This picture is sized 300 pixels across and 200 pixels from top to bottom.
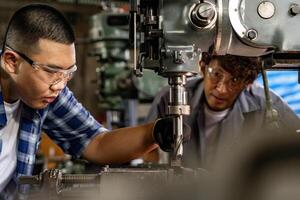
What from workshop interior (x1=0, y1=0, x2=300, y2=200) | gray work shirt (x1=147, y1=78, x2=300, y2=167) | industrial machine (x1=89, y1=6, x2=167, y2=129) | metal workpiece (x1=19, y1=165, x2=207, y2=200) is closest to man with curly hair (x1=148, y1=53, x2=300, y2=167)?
gray work shirt (x1=147, y1=78, x2=300, y2=167)

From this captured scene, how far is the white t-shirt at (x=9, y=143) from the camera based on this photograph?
1.38m

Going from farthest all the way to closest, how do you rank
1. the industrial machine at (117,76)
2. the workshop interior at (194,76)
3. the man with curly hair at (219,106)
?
the industrial machine at (117,76) → the man with curly hair at (219,106) → the workshop interior at (194,76)

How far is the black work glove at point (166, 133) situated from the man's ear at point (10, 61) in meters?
0.43

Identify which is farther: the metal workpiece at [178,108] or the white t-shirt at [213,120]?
the white t-shirt at [213,120]

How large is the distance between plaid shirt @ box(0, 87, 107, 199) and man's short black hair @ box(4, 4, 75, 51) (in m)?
0.21

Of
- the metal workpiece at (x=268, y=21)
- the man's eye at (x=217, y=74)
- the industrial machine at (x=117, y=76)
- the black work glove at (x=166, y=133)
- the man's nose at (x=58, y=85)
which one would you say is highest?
the metal workpiece at (x=268, y=21)

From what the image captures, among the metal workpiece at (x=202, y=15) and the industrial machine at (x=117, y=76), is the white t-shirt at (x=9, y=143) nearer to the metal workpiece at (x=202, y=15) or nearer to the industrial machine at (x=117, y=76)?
the metal workpiece at (x=202, y=15)

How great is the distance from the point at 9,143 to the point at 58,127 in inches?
6.5

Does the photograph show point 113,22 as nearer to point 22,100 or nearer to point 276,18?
point 22,100

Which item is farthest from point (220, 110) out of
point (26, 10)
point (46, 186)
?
point (46, 186)

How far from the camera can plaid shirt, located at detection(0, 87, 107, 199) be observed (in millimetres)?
1403

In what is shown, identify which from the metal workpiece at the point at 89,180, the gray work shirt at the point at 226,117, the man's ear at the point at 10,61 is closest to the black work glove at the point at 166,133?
the metal workpiece at the point at 89,180

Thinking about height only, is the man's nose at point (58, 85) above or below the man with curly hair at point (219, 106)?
above

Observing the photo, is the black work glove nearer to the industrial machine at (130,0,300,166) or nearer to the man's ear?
the industrial machine at (130,0,300,166)
